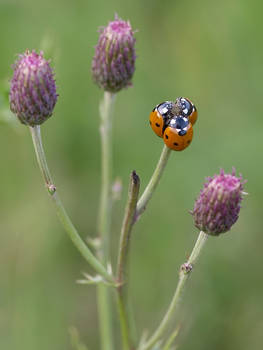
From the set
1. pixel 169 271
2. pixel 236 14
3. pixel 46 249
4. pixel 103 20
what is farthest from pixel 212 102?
pixel 46 249

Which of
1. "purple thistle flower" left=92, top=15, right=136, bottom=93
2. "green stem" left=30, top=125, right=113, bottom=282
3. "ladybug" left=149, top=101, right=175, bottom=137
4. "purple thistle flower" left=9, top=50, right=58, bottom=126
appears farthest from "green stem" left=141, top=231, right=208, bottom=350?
"purple thistle flower" left=92, top=15, right=136, bottom=93

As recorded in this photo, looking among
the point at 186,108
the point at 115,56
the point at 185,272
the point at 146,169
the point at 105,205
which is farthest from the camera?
the point at 146,169

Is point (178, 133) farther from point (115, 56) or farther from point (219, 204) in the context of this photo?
point (115, 56)

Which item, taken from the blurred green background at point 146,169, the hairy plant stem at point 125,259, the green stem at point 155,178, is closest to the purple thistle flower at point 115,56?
the green stem at point 155,178

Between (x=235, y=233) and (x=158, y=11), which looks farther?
(x=158, y=11)

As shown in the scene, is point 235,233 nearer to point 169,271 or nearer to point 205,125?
point 169,271

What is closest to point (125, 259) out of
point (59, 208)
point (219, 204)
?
point (59, 208)
